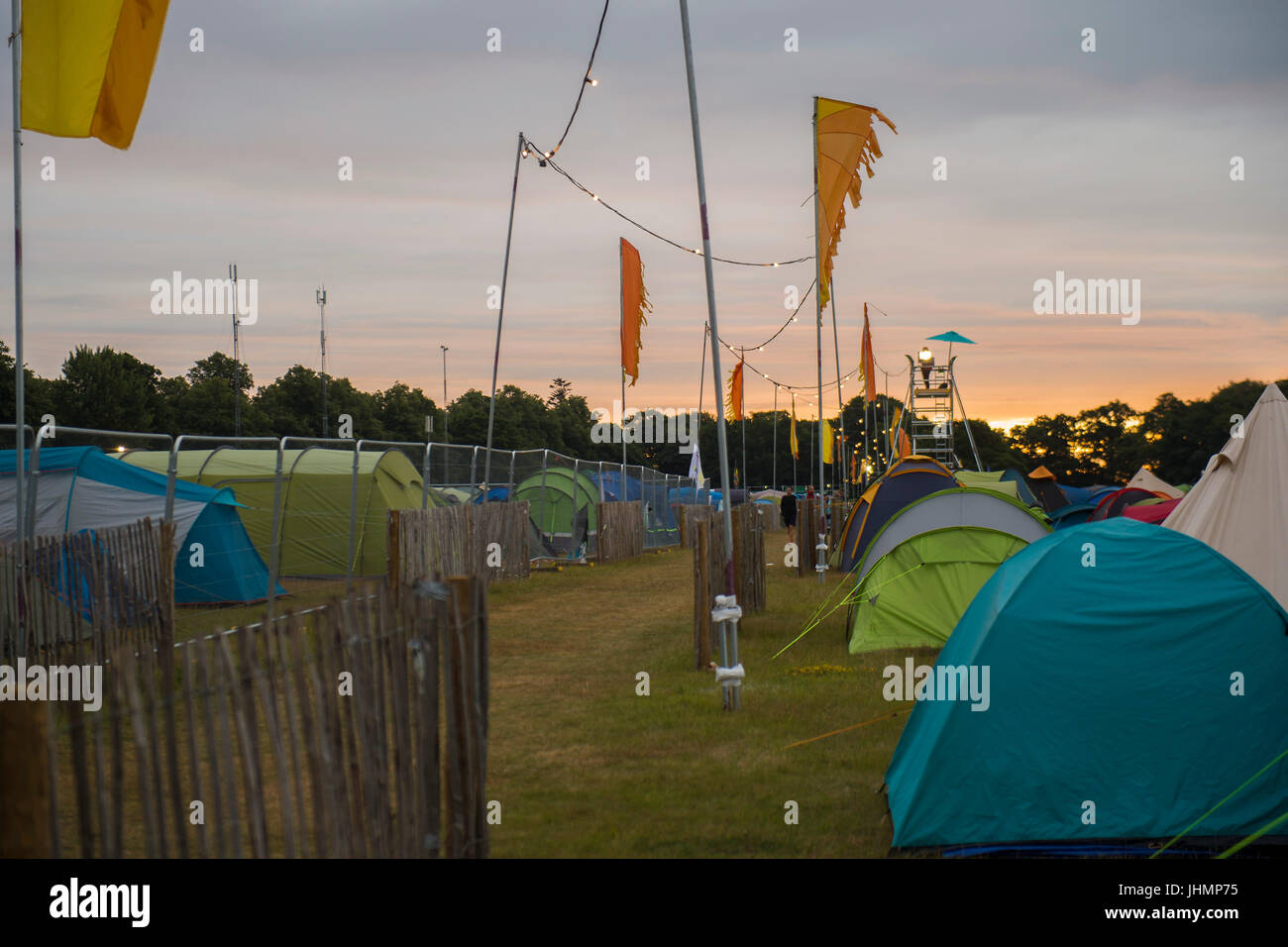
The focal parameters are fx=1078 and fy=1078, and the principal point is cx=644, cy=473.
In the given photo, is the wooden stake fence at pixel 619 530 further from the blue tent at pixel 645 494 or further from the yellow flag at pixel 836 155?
the yellow flag at pixel 836 155

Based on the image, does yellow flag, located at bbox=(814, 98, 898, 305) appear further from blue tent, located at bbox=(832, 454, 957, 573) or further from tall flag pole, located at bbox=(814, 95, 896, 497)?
blue tent, located at bbox=(832, 454, 957, 573)

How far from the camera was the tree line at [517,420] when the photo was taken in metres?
52.7

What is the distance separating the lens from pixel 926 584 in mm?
12891

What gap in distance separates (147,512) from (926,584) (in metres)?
9.84

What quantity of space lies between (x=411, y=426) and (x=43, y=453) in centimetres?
6262

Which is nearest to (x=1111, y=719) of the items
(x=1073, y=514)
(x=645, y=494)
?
(x=1073, y=514)

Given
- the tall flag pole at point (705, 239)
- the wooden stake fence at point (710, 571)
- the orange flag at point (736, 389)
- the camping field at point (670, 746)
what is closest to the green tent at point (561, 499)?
the orange flag at point (736, 389)

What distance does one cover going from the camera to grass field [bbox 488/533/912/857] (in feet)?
21.3

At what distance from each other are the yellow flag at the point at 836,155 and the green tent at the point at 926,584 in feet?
12.6

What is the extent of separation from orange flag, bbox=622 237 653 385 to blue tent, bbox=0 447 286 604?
7144mm

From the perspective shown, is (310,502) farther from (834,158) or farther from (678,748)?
(678,748)

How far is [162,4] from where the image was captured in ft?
26.3
